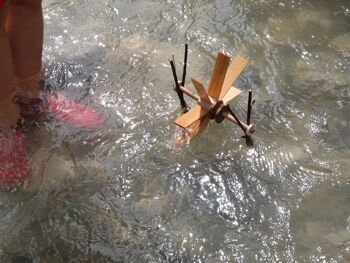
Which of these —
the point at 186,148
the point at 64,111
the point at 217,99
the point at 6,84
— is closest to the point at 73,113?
the point at 64,111

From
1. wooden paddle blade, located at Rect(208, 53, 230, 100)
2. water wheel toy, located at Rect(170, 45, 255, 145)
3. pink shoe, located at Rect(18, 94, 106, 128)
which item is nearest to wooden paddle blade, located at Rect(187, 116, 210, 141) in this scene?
water wheel toy, located at Rect(170, 45, 255, 145)

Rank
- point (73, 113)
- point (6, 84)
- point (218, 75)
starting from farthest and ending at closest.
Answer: point (73, 113)
point (6, 84)
point (218, 75)

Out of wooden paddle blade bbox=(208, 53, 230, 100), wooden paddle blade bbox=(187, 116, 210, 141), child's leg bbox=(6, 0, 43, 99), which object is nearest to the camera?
wooden paddle blade bbox=(208, 53, 230, 100)

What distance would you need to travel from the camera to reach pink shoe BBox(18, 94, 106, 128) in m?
2.09

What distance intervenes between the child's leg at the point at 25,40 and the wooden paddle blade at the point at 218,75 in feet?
2.49

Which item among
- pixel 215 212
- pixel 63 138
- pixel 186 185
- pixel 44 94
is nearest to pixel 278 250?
pixel 215 212

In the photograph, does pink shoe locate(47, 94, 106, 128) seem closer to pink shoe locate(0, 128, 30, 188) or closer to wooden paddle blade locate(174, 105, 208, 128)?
pink shoe locate(0, 128, 30, 188)

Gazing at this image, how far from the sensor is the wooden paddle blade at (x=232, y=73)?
1778 mm

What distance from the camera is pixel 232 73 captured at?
1.80 m

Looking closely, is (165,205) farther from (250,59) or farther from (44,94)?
(250,59)

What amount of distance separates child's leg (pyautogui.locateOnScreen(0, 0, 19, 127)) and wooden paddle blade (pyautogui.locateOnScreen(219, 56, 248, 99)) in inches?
33.0

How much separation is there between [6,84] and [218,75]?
2.80 feet

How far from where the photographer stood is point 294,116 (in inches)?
85.1

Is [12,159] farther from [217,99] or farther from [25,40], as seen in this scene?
[217,99]
